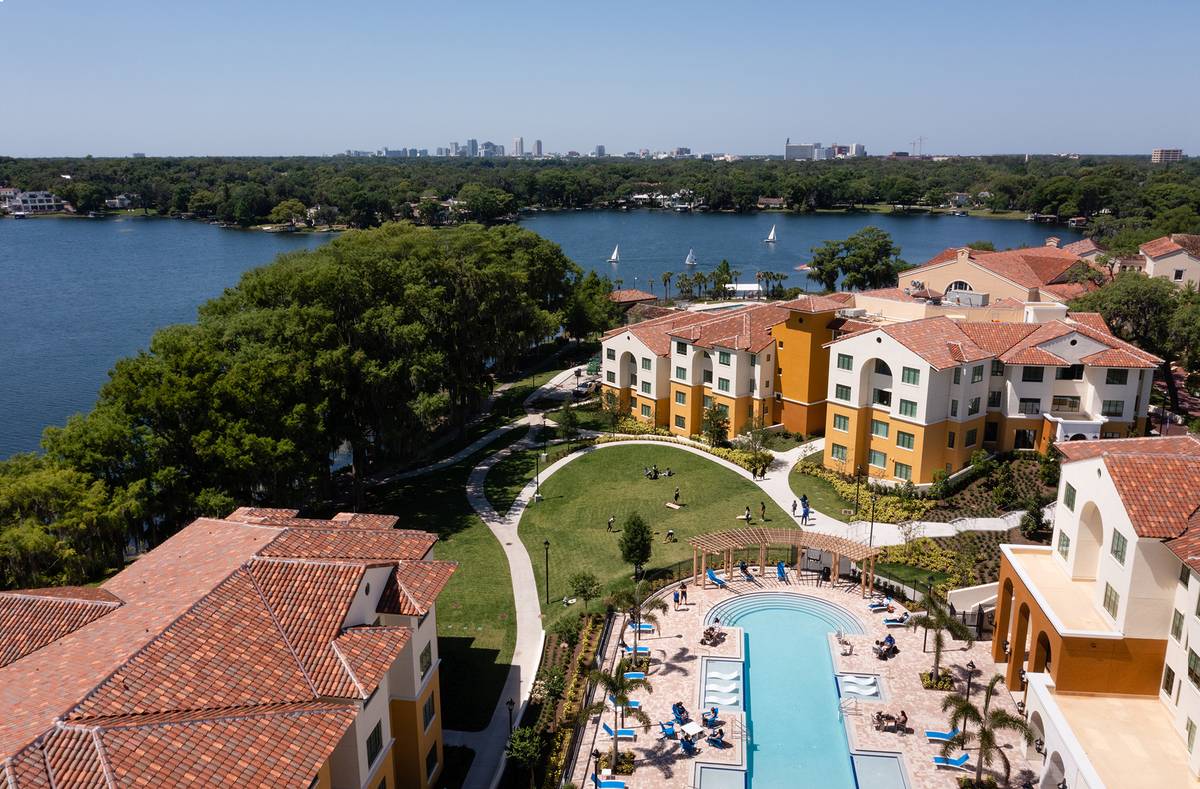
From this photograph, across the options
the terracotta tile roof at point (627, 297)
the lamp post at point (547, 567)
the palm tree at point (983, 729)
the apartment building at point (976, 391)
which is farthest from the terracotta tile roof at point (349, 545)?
the terracotta tile roof at point (627, 297)

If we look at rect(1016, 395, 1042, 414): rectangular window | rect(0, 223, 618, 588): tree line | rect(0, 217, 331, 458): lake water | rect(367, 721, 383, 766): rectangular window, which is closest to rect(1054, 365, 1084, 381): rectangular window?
rect(1016, 395, 1042, 414): rectangular window

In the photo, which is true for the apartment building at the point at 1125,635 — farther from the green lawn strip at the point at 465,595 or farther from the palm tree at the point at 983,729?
the green lawn strip at the point at 465,595

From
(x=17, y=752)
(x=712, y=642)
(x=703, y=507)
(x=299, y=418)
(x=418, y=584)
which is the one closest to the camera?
(x=17, y=752)

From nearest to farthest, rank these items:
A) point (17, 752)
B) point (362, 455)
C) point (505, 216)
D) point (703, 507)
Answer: point (17, 752) → point (703, 507) → point (362, 455) → point (505, 216)

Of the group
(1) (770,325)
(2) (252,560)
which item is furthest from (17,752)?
(1) (770,325)

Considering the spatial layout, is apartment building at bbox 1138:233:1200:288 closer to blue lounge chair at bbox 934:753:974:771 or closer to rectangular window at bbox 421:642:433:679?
blue lounge chair at bbox 934:753:974:771

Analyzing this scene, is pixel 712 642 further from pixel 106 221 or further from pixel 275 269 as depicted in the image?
pixel 106 221

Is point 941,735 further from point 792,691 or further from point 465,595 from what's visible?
point 465,595
